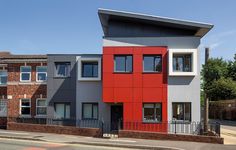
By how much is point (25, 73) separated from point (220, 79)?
→ 2053 inches

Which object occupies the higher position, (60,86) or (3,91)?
(60,86)

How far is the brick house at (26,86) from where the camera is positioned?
31844mm

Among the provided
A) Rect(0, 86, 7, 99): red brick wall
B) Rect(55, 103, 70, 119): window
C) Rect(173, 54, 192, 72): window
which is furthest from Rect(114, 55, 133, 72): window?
Rect(0, 86, 7, 99): red brick wall

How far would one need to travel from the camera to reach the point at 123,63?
28.1 meters

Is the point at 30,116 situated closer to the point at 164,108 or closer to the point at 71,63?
the point at 71,63

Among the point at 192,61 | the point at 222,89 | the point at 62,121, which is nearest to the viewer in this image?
the point at 192,61

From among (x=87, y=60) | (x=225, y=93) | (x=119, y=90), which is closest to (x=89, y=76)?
(x=87, y=60)

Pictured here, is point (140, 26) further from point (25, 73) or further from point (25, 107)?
point (25, 107)

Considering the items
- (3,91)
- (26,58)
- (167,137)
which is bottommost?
(167,137)

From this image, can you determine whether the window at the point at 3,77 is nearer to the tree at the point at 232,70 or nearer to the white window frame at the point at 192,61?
the white window frame at the point at 192,61

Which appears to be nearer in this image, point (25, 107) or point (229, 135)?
point (229, 135)

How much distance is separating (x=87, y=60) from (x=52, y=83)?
11.5 feet

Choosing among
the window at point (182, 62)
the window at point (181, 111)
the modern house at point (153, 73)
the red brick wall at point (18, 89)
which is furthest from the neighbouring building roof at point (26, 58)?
the window at point (181, 111)

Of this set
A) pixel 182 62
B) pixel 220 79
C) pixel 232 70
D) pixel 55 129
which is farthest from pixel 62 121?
pixel 232 70
